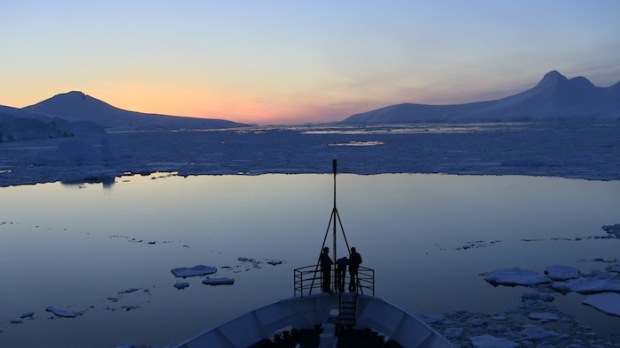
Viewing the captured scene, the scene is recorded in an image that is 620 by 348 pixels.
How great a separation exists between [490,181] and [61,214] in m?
20.8

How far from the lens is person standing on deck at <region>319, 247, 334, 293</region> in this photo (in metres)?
10.8

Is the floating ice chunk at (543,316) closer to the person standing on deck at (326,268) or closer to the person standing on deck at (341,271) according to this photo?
the person standing on deck at (341,271)

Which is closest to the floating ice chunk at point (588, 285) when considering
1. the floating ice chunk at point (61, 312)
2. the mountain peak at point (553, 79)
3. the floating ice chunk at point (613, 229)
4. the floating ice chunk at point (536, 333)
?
the floating ice chunk at point (536, 333)

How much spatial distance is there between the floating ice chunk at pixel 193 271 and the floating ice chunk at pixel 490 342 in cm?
673

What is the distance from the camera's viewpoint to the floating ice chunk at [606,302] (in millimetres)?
11125

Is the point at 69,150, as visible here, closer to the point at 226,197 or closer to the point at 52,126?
the point at 226,197

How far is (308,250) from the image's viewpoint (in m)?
16.2

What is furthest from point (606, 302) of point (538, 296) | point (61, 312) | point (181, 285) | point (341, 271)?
point (61, 312)


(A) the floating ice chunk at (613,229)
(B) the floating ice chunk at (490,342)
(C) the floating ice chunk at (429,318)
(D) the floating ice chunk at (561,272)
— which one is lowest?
(B) the floating ice chunk at (490,342)

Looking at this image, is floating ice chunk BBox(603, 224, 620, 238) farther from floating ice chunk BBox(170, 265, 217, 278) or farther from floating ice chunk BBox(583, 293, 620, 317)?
floating ice chunk BBox(170, 265, 217, 278)

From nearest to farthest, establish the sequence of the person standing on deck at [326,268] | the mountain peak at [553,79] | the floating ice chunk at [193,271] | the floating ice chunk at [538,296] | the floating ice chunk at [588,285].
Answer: the person standing on deck at [326,268]
the floating ice chunk at [538,296]
the floating ice chunk at [588,285]
the floating ice chunk at [193,271]
the mountain peak at [553,79]

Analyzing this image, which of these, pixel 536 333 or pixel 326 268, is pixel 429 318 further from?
pixel 326 268

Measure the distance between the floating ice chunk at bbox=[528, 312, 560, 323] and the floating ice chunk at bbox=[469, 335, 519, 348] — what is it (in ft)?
4.42

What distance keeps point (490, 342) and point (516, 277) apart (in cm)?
386
